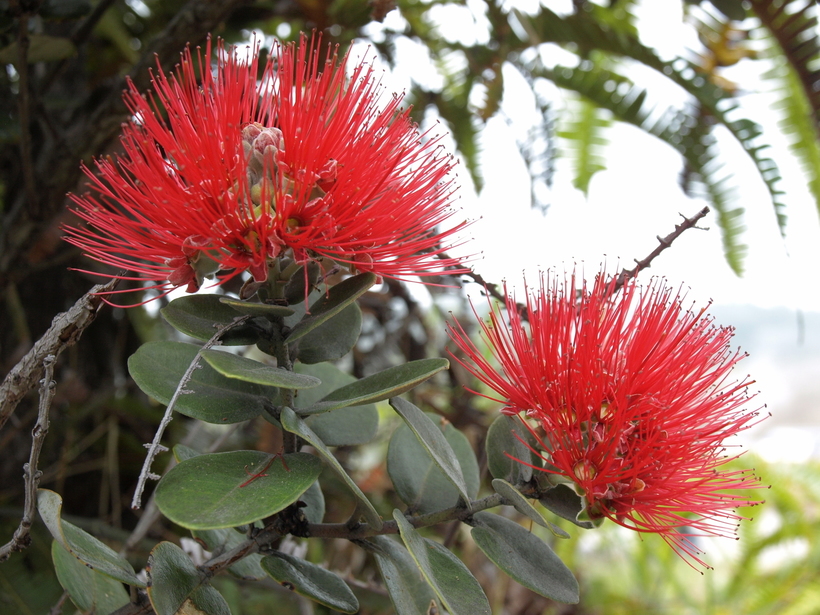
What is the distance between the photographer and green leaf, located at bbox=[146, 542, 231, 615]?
0.47m

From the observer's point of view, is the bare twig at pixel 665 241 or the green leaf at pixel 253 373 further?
the bare twig at pixel 665 241

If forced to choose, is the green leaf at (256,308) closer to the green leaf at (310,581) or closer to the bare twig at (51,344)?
the bare twig at (51,344)

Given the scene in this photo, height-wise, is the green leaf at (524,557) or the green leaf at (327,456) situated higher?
the green leaf at (327,456)

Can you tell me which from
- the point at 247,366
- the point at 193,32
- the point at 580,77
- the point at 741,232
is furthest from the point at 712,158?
the point at 247,366

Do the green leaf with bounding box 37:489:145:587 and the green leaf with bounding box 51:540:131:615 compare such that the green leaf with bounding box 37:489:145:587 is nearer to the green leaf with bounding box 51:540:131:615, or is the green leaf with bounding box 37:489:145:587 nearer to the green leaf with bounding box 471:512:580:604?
the green leaf with bounding box 51:540:131:615

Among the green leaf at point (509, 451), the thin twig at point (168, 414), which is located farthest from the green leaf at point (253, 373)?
the green leaf at point (509, 451)

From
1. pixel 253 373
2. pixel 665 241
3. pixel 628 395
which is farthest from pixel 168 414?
pixel 665 241

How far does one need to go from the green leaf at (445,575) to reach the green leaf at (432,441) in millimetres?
47

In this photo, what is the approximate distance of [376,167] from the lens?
0.55m

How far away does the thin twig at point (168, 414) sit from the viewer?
41cm

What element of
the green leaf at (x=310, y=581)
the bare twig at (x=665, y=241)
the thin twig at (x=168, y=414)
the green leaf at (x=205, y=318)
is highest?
the bare twig at (x=665, y=241)

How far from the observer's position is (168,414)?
1.40 ft

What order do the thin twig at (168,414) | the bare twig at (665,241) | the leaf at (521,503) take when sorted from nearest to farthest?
the thin twig at (168,414)
the leaf at (521,503)
the bare twig at (665,241)

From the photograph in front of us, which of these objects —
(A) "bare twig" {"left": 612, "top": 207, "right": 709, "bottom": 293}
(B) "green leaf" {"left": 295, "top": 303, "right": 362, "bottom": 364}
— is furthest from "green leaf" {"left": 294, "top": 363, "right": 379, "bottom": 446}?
(A) "bare twig" {"left": 612, "top": 207, "right": 709, "bottom": 293}
